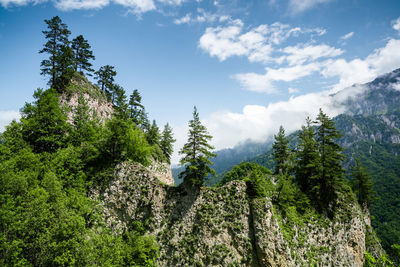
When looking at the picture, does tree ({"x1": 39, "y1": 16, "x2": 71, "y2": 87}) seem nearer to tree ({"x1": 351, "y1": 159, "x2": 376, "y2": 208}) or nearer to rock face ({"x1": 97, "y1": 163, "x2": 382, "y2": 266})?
rock face ({"x1": 97, "y1": 163, "x2": 382, "y2": 266})

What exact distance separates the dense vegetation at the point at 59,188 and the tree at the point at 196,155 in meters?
10.2

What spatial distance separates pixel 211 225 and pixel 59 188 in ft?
70.0

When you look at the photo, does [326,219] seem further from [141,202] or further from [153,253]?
[141,202]

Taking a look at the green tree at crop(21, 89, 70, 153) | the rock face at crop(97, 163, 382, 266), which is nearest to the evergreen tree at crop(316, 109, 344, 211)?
the rock face at crop(97, 163, 382, 266)

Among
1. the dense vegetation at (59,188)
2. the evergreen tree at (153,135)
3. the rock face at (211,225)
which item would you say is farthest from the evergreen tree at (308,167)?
the evergreen tree at (153,135)

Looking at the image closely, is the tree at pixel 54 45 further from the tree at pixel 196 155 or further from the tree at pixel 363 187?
the tree at pixel 363 187

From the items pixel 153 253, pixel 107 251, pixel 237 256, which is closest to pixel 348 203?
pixel 237 256

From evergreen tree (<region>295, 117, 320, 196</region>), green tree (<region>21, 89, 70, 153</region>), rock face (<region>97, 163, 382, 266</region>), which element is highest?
green tree (<region>21, 89, 70, 153</region>)

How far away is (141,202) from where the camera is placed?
27797 millimetres

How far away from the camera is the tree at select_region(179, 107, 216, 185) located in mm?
26125

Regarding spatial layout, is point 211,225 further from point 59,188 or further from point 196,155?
point 59,188

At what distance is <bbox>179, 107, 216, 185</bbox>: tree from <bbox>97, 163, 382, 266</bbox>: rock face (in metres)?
2.40

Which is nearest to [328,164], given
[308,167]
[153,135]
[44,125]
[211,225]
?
[308,167]

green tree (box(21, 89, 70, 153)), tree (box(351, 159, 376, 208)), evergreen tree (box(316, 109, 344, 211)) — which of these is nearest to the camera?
green tree (box(21, 89, 70, 153))
